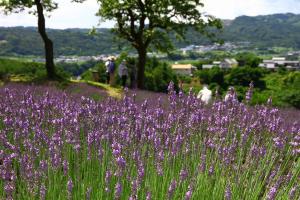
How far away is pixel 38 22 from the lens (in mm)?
22516

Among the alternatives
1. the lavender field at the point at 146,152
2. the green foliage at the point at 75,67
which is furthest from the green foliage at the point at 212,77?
the lavender field at the point at 146,152

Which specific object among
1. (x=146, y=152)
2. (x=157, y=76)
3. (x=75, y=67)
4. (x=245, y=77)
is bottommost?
(x=75, y=67)

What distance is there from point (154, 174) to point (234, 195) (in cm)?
70

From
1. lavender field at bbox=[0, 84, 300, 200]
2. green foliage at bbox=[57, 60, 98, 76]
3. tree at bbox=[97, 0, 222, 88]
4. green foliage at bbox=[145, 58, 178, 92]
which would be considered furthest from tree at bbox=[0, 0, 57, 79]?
green foliage at bbox=[57, 60, 98, 76]

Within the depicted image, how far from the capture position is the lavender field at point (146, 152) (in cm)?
381

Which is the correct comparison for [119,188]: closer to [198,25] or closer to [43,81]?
[43,81]

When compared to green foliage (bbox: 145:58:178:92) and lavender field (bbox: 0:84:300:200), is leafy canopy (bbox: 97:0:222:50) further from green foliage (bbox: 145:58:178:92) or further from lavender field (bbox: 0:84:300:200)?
green foliage (bbox: 145:58:178:92)

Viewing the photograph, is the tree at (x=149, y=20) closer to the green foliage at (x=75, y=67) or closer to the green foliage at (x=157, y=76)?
the green foliage at (x=157, y=76)

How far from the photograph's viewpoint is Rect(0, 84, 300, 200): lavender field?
12.5 ft

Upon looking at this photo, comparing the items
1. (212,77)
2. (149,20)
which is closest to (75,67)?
(212,77)

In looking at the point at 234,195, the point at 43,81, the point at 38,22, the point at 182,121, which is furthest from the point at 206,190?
the point at 38,22

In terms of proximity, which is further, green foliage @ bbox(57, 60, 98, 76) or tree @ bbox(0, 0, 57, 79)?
green foliage @ bbox(57, 60, 98, 76)

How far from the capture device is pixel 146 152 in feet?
13.3

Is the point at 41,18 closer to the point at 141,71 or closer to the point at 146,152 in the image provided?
the point at 141,71
